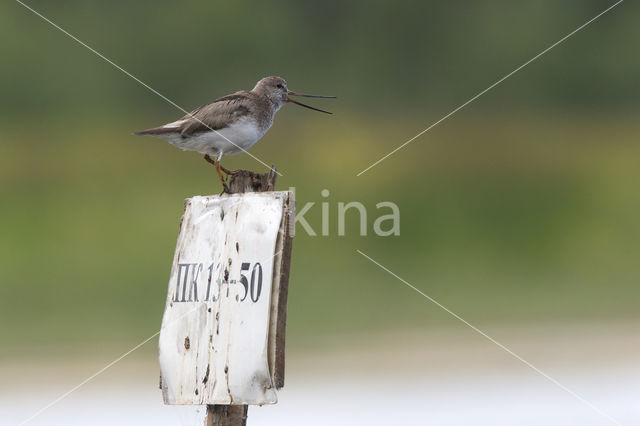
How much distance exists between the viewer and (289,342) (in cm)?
1491

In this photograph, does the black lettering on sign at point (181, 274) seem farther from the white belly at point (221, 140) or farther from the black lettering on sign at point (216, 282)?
the white belly at point (221, 140)

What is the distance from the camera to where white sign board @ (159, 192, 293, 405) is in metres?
6.62

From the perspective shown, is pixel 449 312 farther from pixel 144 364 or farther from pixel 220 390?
pixel 220 390

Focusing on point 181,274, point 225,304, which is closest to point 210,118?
A: point 181,274

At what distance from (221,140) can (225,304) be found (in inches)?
87.3

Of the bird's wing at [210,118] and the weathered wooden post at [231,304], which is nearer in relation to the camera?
the weathered wooden post at [231,304]

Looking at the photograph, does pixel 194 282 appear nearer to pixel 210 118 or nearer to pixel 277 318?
pixel 277 318

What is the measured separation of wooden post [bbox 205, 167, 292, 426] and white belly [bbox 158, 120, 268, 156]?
1.41 m

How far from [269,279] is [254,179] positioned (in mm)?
899

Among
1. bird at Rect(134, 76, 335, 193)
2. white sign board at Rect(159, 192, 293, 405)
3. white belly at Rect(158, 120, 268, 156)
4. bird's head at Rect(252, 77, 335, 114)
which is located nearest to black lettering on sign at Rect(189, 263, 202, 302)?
white sign board at Rect(159, 192, 293, 405)

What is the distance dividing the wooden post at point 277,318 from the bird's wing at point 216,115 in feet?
4.90

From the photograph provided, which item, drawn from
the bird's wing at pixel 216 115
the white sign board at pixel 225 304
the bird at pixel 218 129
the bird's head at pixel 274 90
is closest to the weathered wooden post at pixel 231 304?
the white sign board at pixel 225 304

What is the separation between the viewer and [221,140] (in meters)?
8.63

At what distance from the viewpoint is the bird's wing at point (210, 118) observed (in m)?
8.65
